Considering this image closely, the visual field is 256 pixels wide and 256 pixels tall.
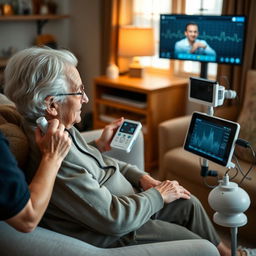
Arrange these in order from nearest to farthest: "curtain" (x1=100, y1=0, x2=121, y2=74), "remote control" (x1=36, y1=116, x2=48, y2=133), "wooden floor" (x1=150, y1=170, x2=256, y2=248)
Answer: "remote control" (x1=36, y1=116, x2=48, y2=133) → "wooden floor" (x1=150, y1=170, x2=256, y2=248) → "curtain" (x1=100, y1=0, x2=121, y2=74)

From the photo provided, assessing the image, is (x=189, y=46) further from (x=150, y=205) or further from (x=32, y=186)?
(x=32, y=186)

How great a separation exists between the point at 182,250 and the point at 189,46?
1.97 m

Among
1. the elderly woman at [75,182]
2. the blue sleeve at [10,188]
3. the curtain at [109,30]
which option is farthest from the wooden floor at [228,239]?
the curtain at [109,30]

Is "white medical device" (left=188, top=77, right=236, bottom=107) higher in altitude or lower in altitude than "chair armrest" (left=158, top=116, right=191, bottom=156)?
higher

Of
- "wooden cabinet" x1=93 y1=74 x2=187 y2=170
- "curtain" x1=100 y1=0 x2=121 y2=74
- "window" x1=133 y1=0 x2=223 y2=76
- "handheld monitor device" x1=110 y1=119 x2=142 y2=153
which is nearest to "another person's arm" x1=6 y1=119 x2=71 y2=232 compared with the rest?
"handheld monitor device" x1=110 y1=119 x2=142 y2=153

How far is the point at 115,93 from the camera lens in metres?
3.86

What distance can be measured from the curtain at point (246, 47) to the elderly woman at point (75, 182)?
5.13ft

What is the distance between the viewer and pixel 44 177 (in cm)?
128

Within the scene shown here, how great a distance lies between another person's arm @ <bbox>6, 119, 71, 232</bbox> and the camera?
1215 millimetres

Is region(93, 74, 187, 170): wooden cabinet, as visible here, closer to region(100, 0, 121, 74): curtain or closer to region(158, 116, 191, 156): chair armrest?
region(100, 0, 121, 74): curtain

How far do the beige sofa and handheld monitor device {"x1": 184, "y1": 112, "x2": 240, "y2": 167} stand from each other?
796 millimetres

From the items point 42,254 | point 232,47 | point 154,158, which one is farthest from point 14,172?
point 154,158

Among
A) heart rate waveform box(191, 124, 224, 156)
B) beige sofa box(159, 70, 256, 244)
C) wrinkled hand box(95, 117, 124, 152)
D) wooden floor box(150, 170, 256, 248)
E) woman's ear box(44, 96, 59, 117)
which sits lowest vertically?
wooden floor box(150, 170, 256, 248)

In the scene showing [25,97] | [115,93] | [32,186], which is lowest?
[115,93]
